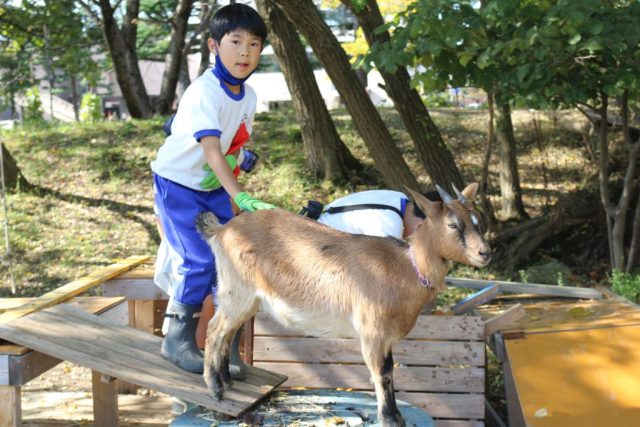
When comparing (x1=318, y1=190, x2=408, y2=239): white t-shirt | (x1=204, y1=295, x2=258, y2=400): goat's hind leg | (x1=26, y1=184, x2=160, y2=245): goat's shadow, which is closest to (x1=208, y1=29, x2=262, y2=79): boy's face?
(x1=204, y1=295, x2=258, y2=400): goat's hind leg

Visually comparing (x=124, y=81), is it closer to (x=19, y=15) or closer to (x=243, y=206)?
(x=19, y=15)

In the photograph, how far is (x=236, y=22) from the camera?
3.38m

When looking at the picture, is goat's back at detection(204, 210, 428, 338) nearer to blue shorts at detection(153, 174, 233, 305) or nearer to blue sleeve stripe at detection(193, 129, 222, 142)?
blue shorts at detection(153, 174, 233, 305)

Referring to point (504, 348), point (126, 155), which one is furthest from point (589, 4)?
point (126, 155)

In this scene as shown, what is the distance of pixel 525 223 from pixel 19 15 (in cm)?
843

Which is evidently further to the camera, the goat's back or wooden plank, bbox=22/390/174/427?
wooden plank, bbox=22/390/174/427

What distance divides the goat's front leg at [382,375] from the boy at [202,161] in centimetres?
77

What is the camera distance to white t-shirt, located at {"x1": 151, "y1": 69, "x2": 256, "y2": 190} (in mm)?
3410

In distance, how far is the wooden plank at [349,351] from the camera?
430 cm

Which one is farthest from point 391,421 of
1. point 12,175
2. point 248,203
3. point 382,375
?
point 12,175

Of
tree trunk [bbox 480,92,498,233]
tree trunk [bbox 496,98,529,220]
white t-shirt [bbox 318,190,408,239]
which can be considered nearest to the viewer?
white t-shirt [bbox 318,190,408,239]

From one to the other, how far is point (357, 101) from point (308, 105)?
1758 millimetres

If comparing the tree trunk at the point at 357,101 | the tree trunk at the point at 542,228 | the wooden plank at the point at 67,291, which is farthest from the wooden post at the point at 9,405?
the tree trunk at the point at 542,228

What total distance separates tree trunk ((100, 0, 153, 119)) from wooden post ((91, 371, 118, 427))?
864 cm
